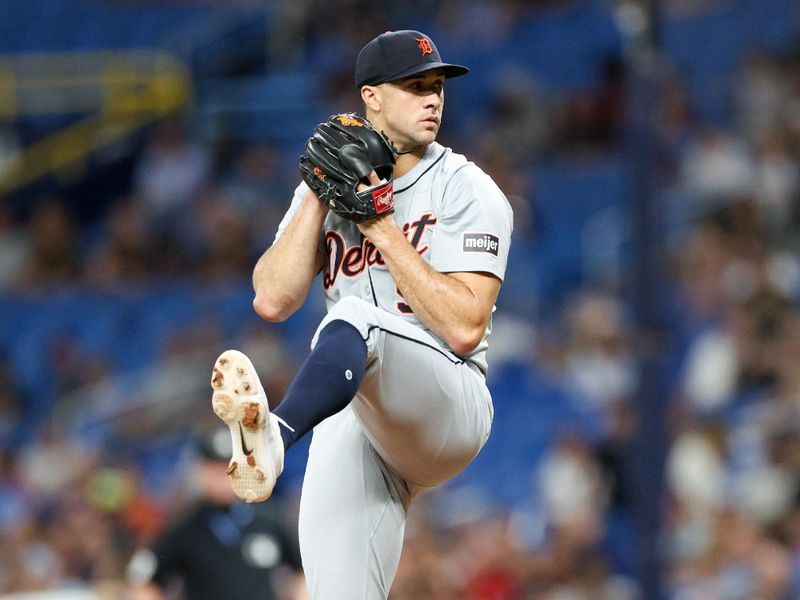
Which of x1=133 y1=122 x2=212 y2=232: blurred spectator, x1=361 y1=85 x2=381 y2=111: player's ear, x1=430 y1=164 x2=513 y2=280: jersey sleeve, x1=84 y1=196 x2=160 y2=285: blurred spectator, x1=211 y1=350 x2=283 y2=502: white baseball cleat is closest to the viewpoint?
x1=211 y1=350 x2=283 y2=502: white baseball cleat

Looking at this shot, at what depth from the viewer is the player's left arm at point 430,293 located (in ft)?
10.9

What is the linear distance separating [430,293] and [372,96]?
0.58 meters

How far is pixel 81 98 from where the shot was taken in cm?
1328

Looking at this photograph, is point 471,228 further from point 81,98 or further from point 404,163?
point 81,98

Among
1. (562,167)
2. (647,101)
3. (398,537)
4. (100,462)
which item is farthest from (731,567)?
(100,462)

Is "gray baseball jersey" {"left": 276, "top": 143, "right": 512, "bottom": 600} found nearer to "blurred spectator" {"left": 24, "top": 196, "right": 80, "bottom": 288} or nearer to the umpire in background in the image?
the umpire in background

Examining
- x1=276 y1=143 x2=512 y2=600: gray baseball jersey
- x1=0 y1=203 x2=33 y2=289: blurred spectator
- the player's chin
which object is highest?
the player's chin

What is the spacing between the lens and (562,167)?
9828mm

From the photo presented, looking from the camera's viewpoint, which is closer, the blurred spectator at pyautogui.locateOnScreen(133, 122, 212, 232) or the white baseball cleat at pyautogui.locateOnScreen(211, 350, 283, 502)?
the white baseball cleat at pyautogui.locateOnScreen(211, 350, 283, 502)

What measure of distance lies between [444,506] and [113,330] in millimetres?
→ 3768

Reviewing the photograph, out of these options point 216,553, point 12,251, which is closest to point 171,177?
point 12,251

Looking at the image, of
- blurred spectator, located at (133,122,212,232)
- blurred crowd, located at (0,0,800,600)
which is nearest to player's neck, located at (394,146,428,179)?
blurred crowd, located at (0,0,800,600)

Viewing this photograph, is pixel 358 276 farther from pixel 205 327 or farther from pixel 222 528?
pixel 205 327

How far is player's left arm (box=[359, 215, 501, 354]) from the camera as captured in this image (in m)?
3.31
